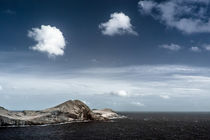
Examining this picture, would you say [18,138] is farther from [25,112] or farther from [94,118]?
[94,118]

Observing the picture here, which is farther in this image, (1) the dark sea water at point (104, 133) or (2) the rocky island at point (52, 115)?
(2) the rocky island at point (52, 115)

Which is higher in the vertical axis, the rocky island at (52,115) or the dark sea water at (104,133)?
the rocky island at (52,115)

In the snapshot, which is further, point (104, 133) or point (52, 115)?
point (52, 115)

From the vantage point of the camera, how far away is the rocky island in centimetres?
10669

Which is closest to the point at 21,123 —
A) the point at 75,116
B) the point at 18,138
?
the point at 75,116

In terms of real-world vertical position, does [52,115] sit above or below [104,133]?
above

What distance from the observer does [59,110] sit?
128500 millimetres

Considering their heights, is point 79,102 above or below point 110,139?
above

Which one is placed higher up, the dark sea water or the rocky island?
the rocky island

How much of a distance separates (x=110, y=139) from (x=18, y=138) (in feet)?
94.1

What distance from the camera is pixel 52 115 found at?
124812 mm

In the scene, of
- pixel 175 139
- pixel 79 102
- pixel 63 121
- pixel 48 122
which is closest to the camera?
pixel 175 139

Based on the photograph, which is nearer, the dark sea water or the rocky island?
the dark sea water

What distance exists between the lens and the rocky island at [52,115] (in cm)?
10669
